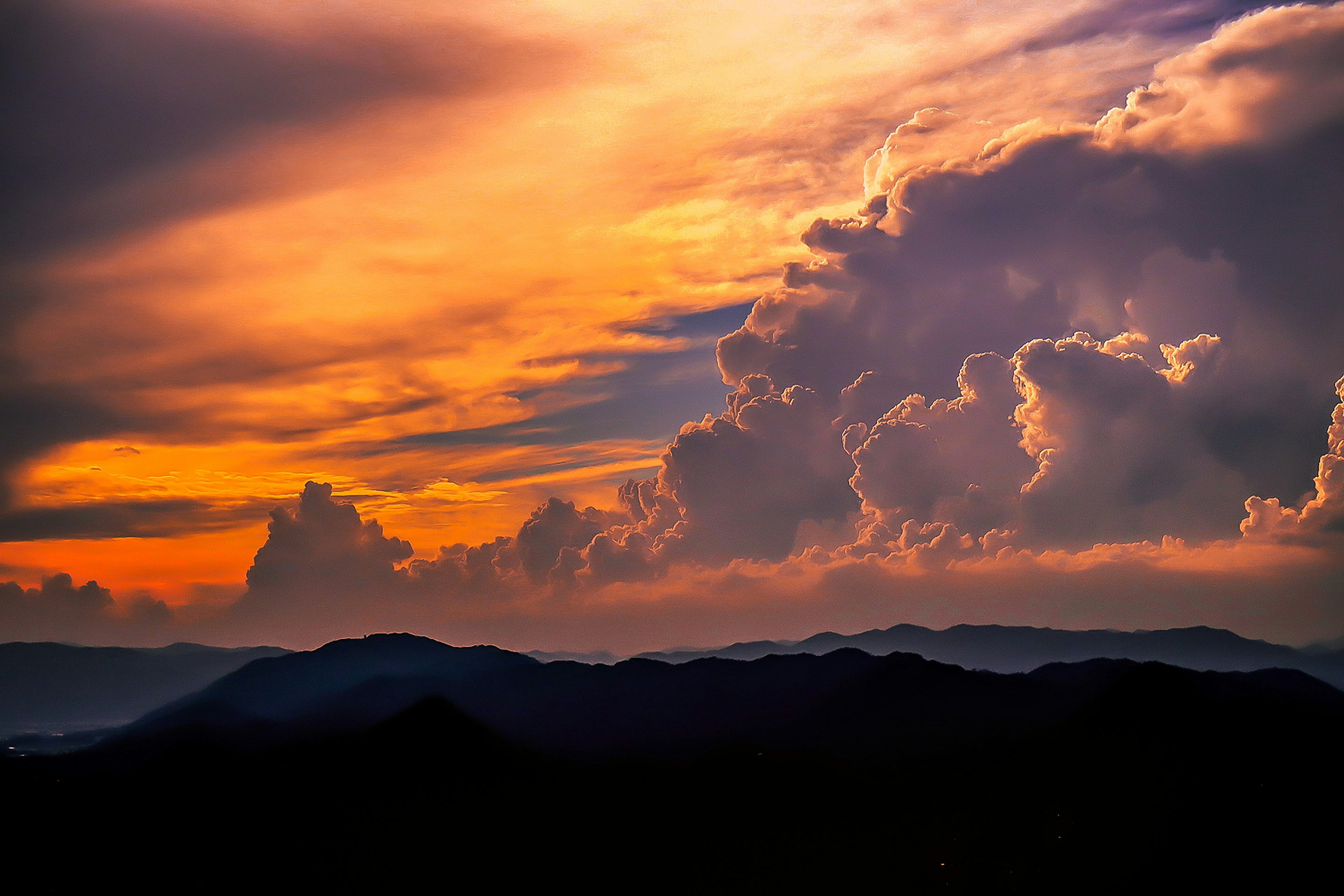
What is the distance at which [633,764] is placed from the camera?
179000 millimetres

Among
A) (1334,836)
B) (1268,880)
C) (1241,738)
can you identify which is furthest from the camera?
(1241,738)

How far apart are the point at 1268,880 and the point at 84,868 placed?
16572 centimetres

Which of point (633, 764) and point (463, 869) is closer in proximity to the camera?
point (463, 869)

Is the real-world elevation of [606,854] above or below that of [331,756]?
below

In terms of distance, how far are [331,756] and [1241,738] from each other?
15443 cm

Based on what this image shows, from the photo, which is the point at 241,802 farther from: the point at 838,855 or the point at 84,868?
the point at 838,855

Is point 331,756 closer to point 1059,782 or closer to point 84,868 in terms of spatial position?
point 84,868

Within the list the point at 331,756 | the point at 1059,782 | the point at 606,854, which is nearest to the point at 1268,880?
the point at 1059,782

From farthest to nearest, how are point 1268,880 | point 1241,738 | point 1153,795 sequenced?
point 1241,738
point 1153,795
point 1268,880

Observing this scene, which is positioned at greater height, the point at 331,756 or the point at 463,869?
the point at 331,756

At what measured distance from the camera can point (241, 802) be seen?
171250 mm

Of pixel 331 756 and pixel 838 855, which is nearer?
pixel 838 855

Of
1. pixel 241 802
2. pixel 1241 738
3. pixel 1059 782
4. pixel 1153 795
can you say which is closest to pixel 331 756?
pixel 241 802

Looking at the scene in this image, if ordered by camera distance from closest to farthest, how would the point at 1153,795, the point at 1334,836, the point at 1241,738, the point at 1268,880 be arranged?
1. the point at 1268,880
2. the point at 1334,836
3. the point at 1153,795
4. the point at 1241,738
